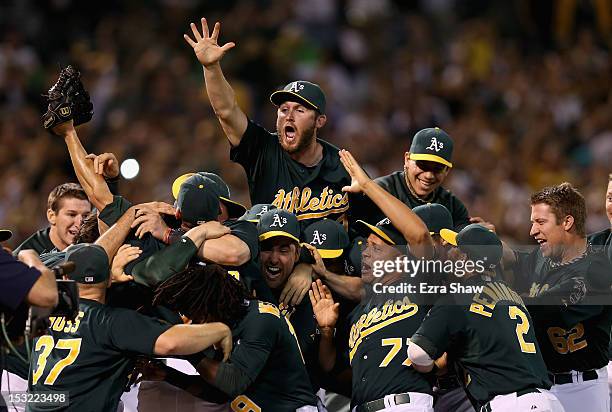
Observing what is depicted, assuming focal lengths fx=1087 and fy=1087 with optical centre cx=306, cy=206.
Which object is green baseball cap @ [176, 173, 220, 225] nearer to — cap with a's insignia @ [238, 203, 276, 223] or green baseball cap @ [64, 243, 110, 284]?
cap with a's insignia @ [238, 203, 276, 223]

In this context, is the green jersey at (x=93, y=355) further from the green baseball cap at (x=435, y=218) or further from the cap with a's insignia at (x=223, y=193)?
the green baseball cap at (x=435, y=218)

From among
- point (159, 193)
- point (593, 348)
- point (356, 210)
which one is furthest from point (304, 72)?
point (593, 348)

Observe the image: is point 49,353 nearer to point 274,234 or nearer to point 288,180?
point 274,234

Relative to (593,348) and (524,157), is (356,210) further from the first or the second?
(524,157)

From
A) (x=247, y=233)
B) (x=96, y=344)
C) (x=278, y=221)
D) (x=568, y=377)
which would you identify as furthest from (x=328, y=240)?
(x=96, y=344)

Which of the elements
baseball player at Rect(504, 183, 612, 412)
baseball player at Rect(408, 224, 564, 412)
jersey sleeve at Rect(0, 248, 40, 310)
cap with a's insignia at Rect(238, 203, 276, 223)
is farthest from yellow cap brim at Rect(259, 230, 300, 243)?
jersey sleeve at Rect(0, 248, 40, 310)

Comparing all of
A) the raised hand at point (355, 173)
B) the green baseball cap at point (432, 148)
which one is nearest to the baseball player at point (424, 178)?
the green baseball cap at point (432, 148)
